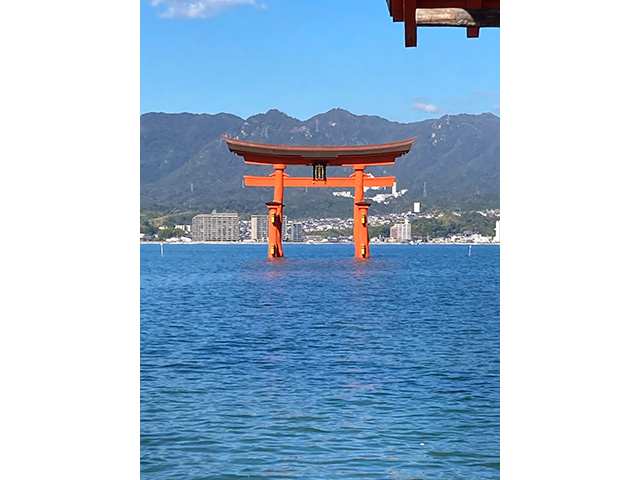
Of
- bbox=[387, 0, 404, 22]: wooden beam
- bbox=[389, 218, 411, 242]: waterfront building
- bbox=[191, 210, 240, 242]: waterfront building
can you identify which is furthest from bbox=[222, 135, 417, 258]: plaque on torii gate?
bbox=[191, 210, 240, 242]: waterfront building

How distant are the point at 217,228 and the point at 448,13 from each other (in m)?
66.9

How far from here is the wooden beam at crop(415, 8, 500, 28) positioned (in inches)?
93.7

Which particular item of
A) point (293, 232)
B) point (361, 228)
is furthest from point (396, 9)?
point (293, 232)

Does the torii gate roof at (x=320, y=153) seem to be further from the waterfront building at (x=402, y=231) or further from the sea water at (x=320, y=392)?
the waterfront building at (x=402, y=231)

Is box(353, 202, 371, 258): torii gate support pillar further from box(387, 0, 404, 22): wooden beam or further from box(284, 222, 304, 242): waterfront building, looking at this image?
box(284, 222, 304, 242): waterfront building

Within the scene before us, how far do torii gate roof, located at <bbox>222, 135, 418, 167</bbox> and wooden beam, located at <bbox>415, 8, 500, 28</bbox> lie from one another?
635 inches

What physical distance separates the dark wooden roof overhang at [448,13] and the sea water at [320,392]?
237cm

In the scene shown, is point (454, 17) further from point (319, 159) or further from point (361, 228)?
point (361, 228)

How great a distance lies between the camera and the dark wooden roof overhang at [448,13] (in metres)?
2.34
